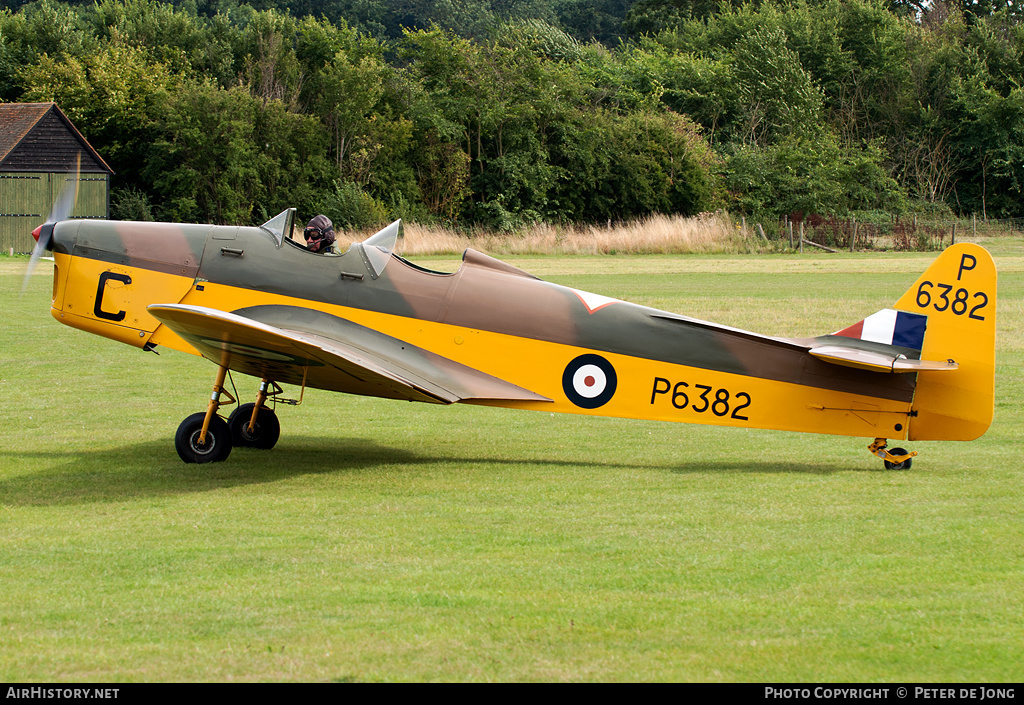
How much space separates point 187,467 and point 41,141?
42.1 m

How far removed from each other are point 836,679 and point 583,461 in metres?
5.03

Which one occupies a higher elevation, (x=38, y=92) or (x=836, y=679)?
(x=38, y=92)

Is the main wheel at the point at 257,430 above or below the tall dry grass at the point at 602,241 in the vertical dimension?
below

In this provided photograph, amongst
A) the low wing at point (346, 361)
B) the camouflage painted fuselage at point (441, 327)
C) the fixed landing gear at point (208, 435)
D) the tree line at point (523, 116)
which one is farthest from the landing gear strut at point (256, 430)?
the tree line at point (523, 116)

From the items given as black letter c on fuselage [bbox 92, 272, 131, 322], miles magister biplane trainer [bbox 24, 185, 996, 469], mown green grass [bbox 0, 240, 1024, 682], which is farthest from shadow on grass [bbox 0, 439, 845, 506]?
black letter c on fuselage [bbox 92, 272, 131, 322]

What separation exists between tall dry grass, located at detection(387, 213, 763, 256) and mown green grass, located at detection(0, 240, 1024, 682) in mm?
33388

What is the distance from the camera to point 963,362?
8.16 m

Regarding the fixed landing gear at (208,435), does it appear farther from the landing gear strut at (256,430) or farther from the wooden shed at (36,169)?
the wooden shed at (36,169)

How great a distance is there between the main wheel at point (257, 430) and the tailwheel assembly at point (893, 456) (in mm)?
5459

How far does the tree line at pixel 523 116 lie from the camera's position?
5088cm

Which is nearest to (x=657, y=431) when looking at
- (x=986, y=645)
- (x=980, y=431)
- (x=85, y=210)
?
(x=980, y=431)

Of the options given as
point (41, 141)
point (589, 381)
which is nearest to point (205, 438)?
point (589, 381)
